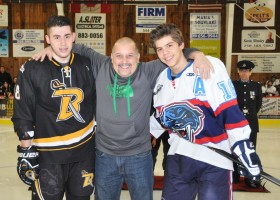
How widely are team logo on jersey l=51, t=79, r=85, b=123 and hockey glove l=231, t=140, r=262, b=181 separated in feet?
2.98

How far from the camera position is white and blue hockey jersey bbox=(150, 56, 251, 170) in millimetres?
1895

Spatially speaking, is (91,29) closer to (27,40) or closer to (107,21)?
(107,21)

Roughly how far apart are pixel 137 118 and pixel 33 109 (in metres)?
0.59

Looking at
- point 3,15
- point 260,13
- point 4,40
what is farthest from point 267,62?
point 3,15

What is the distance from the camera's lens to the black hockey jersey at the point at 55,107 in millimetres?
2156

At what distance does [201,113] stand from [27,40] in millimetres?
10671

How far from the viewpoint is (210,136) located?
1999 mm

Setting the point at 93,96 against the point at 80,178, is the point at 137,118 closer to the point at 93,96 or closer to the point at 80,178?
the point at 93,96

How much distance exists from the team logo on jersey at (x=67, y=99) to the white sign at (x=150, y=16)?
9705 millimetres

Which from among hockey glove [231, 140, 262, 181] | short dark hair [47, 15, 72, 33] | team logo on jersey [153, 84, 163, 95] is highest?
short dark hair [47, 15, 72, 33]

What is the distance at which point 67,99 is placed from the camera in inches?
86.4

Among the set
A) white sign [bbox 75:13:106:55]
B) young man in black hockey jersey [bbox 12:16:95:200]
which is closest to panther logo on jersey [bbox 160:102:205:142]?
young man in black hockey jersey [bbox 12:16:95:200]

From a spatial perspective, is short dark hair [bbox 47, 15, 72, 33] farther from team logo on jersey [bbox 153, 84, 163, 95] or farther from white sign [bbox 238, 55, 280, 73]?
white sign [bbox 238, 55, 280, 73]

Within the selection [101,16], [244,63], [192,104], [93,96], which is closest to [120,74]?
[93,96]
